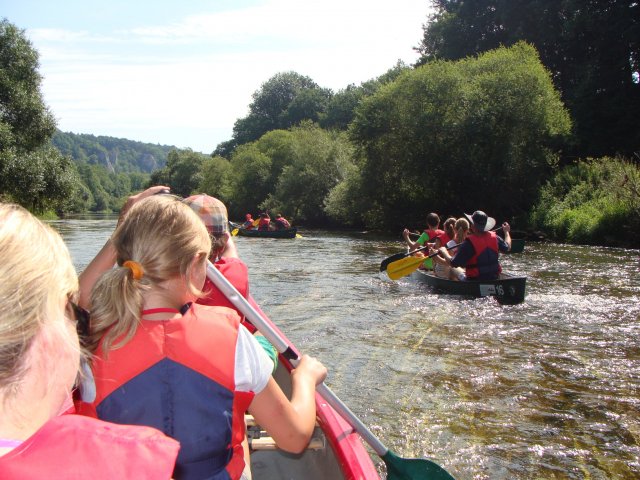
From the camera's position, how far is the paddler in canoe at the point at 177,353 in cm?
186

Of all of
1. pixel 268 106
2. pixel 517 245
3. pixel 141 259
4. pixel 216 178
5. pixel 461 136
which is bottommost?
pixel 517 245

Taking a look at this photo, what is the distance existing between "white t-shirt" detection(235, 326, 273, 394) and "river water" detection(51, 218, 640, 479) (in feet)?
9.44

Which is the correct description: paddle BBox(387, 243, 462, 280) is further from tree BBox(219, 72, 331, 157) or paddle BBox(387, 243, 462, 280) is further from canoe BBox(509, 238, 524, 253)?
tree BBox(219, 72, 331, 157)

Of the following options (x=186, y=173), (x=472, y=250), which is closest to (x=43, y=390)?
(x=472, y=250)

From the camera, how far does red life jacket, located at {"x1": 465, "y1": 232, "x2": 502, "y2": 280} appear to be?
31.7 feet

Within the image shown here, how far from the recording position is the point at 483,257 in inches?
390

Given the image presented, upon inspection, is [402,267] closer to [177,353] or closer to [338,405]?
[338,405]

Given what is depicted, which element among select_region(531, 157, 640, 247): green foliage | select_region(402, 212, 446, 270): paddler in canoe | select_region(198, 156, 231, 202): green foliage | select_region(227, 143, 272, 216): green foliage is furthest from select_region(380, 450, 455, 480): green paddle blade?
select_region(198, 156, 231, 202): green foliage

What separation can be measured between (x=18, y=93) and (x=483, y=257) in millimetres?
16919

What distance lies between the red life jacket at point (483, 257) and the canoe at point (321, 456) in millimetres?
6250

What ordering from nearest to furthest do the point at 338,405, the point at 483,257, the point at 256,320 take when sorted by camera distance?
1. the point at 256,320
2. the point at 338,405
3. the point at 483,257

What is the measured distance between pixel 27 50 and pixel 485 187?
17992 millimetres

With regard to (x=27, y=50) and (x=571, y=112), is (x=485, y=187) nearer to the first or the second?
(x=571, y=112)

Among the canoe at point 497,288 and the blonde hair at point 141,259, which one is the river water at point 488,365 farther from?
the blonde hair at point 141,259
